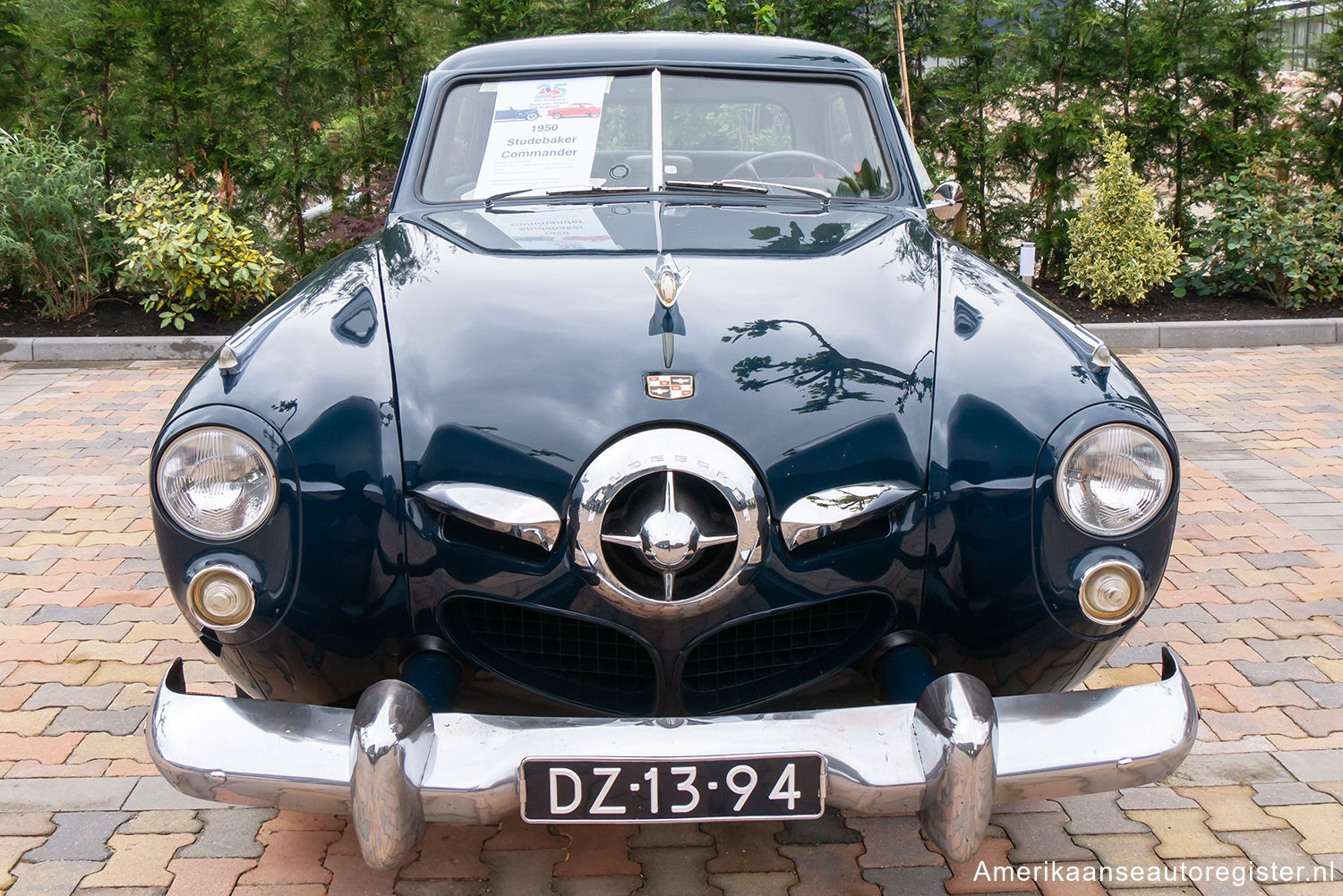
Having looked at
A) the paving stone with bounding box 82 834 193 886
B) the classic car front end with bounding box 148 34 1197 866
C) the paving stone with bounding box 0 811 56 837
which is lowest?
the paving stone with bounding box 82 834 193 886

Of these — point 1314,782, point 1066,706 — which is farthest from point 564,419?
point 1314,782

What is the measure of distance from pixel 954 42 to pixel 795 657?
777cm

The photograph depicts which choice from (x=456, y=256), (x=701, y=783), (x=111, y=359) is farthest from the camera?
(x=111, y=359)

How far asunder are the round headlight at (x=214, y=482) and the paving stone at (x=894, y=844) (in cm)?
156

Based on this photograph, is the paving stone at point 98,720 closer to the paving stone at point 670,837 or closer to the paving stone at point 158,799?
the paving stone at point 158,799

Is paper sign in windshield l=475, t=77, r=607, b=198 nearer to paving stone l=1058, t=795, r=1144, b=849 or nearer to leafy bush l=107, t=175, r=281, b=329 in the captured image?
paving stone l=1058, t=795, r=1144, b=849

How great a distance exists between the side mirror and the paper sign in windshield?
107 centimetres

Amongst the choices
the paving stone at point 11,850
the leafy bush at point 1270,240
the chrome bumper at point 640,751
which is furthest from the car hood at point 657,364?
the leafy bush at point 1270,240

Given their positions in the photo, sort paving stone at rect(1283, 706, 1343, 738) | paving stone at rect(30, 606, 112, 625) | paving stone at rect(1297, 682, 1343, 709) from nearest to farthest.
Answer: paving stone at rect(1283, 706, 1343, 738), paving stone at rect(1297, 682, 1343, 709), paving stone at rect(30, 606, 112, 625)

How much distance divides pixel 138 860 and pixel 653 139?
7.64 feet

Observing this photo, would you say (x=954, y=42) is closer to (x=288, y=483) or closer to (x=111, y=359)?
(x=111, y=359)

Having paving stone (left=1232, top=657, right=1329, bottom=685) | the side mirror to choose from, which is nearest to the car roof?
the side mirror

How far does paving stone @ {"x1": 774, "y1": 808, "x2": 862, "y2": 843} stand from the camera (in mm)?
2670

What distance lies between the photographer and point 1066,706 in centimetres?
208
